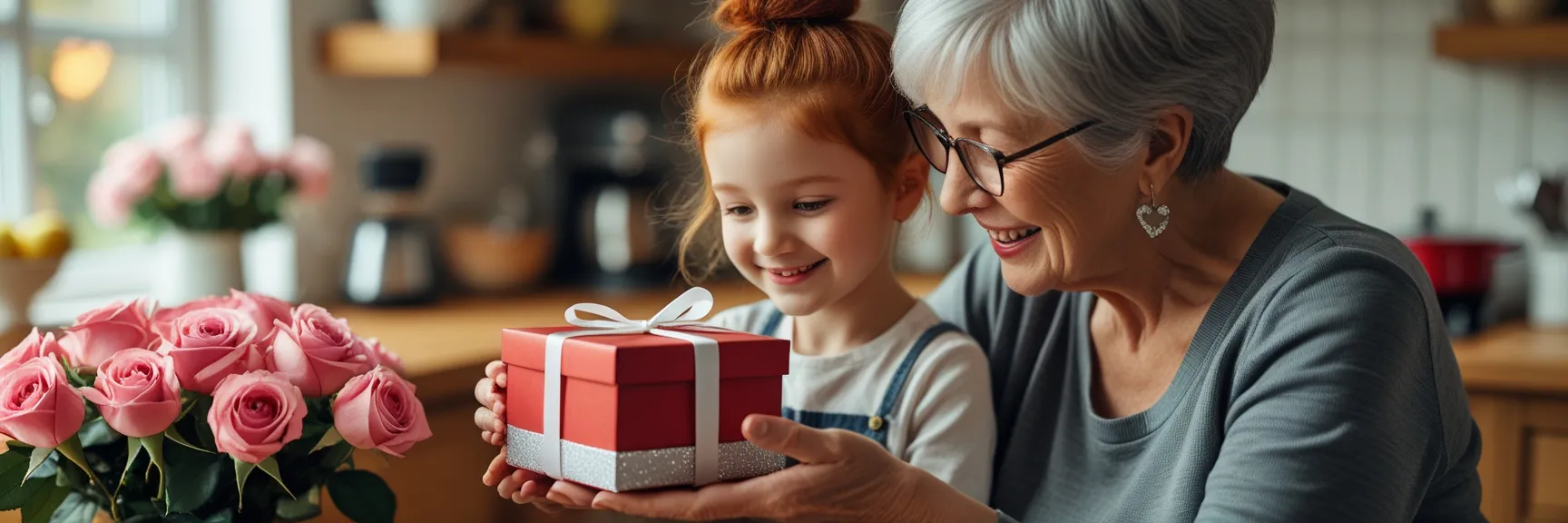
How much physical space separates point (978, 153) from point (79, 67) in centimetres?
216

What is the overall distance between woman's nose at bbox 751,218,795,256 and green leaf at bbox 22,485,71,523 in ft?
2.03

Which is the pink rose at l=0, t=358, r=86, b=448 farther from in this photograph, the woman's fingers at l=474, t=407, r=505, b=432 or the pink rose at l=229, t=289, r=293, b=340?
the woman's fingers at l=474, t=407, r=505, b=432

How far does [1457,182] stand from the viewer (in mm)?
3299

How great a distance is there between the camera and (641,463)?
1131 mm

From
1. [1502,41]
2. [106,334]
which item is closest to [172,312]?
[106,334]

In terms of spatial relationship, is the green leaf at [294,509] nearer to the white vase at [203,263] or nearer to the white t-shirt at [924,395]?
the white t-shirt at [924,395]

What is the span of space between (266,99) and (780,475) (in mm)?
2143

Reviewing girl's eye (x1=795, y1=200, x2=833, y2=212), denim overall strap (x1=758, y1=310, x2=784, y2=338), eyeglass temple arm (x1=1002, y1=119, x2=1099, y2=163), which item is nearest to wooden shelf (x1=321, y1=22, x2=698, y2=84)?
denim overall strap (x1=758, y1=310, x2=784, y2=338)

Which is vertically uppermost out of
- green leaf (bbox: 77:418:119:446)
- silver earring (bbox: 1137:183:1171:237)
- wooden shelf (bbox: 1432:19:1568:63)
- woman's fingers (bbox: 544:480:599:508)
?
wooden shelf (bbox: 1432:19:1568:63)

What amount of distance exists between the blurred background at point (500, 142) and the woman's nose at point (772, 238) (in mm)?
1177

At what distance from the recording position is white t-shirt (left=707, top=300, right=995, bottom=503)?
1.39 metres

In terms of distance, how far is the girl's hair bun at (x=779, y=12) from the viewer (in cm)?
140

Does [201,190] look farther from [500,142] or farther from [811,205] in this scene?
[811,205]

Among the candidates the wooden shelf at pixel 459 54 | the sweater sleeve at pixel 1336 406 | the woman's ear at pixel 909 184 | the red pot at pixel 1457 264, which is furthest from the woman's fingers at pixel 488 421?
the red pot at pixel 1457 264
